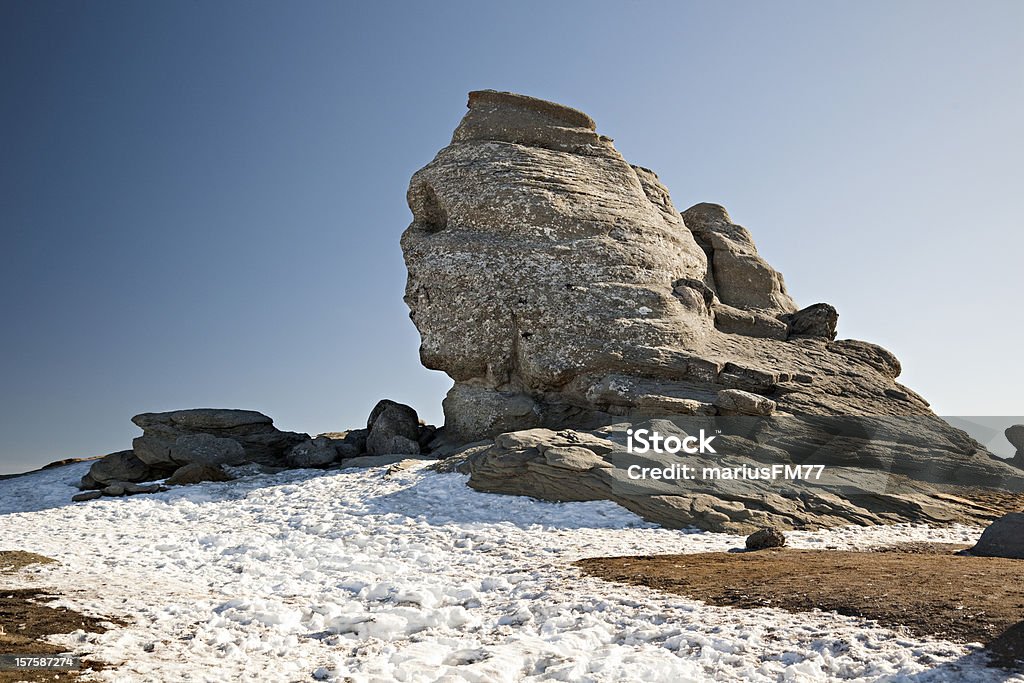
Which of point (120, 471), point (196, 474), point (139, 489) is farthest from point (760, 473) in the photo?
point (120, 471)

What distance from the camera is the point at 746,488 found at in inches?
582

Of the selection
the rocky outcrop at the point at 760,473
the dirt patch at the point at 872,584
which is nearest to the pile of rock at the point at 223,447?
the rocky outcrop at the point at 760,473

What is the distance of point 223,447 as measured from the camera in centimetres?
1986

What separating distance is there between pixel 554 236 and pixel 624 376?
5017 millimetres

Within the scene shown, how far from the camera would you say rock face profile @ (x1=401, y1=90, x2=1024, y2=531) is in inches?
597

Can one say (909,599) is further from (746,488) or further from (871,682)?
(746,488)

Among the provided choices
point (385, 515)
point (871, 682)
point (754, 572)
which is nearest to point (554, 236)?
point (385, 515)

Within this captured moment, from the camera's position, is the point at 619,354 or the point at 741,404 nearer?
the point at 741,404

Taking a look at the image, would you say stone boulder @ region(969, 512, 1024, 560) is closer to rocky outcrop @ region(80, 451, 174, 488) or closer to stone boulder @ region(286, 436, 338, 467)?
stone boulder @ region(286, 436, 338, 467)

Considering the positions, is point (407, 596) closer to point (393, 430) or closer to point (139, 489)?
point (139, 489)

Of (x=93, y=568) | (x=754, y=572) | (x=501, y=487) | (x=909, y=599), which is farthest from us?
(x=501, y=487)

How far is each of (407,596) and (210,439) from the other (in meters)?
12.7

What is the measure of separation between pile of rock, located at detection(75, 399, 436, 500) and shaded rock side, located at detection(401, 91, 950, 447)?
6.21 ft

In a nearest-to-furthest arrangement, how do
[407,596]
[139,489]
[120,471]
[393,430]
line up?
[407,596] < [139,489] < [120,471] < [393,430]
